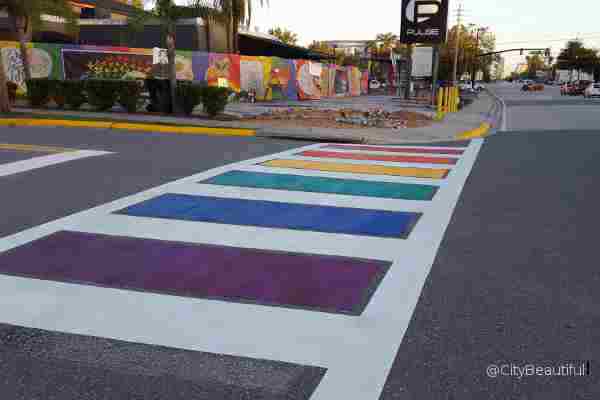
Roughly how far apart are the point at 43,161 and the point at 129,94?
8.62 meters

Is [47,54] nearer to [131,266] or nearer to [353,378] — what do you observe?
[131,266]

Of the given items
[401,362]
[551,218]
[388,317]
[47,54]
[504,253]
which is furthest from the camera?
[47,54]

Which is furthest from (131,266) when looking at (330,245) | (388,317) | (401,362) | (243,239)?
(401,362)

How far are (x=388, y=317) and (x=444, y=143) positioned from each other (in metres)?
11.1

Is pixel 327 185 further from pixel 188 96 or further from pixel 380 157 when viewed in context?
pixel 188 96

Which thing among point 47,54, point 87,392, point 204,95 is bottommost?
point 87,392

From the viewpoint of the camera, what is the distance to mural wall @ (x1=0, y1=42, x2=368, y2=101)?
Result: 25.8 metres

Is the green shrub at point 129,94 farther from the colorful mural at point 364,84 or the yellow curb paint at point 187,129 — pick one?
the colorful mural at point 364,84

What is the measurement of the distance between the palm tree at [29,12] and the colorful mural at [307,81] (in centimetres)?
1678

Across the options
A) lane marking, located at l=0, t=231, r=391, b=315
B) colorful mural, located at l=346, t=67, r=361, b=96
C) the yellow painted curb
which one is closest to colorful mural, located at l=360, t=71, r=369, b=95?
colorful mural, located at l=346, t=67, r=361, b=96

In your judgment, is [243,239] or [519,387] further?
[243,239]

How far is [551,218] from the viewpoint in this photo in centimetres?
618

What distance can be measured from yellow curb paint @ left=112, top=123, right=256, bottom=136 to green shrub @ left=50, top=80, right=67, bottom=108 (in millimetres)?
4512

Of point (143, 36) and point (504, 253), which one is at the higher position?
point (143, 36)
